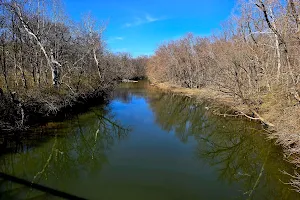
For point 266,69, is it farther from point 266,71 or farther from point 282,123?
point 282,123

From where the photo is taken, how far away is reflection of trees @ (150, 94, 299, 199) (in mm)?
7372

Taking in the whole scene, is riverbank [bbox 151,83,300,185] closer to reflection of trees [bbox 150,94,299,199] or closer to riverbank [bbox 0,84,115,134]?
reflection of trees [bbox 150,94,299,199]

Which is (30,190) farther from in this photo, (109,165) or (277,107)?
(277,107)

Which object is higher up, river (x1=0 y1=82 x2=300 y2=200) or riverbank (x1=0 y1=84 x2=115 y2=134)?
riverbank (x1=0 y1=84 x2=115 y2=134)

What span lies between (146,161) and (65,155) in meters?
3.44

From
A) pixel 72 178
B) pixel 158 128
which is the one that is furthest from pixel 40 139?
pixel 158 128

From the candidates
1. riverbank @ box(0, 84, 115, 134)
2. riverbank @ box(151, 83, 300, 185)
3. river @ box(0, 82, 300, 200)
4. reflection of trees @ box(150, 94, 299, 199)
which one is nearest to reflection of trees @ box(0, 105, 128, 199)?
river @ box(0, 82, 300, 200)

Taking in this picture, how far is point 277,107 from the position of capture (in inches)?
414

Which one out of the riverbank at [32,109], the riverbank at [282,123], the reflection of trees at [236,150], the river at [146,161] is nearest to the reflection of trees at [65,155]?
the river at [146,161]

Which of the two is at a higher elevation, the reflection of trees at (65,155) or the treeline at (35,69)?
the treeline at (35,69)

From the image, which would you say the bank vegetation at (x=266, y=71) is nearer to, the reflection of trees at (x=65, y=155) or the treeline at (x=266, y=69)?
the treeline at (x=266, y=69)

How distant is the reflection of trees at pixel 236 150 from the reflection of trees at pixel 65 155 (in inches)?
152

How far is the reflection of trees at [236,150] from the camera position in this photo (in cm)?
737

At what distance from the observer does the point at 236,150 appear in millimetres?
10516
